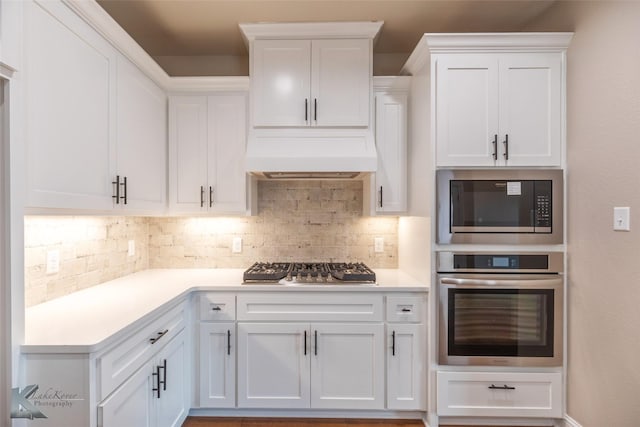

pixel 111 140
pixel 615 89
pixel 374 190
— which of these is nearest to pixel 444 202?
pixel 374 190

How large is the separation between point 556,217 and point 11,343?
2682 millimetres

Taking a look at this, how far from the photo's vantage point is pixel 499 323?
2158 millimetres

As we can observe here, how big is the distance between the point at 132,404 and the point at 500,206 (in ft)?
7.20

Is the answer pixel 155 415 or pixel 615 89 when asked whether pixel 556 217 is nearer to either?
pixel 615 89

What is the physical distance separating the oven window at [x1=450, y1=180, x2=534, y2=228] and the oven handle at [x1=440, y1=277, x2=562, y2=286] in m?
0.33

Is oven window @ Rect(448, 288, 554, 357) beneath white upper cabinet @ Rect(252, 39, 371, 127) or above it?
beneath

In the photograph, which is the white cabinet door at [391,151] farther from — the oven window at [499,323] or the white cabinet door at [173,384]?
the white cabinet door at [173,384]

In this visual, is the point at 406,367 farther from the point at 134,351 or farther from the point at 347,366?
the point at 134,351

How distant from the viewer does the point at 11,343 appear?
1234 mm

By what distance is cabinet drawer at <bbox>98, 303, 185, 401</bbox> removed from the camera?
1375 millimetres

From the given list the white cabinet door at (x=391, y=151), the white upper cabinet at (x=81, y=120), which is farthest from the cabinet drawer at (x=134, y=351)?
the white cabinet door at (x=391, y=151)

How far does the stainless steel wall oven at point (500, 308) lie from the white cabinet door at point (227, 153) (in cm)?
149

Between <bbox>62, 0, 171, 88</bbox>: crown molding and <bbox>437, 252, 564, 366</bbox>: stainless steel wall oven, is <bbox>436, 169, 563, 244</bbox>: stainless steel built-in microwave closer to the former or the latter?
<bbox>437, 252, 564, 366</bbox>: stainless steel wall oven

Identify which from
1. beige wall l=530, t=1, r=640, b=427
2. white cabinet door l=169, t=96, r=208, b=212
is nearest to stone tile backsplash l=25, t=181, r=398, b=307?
white cabinet door l=169, t=96, r=208, b=212
